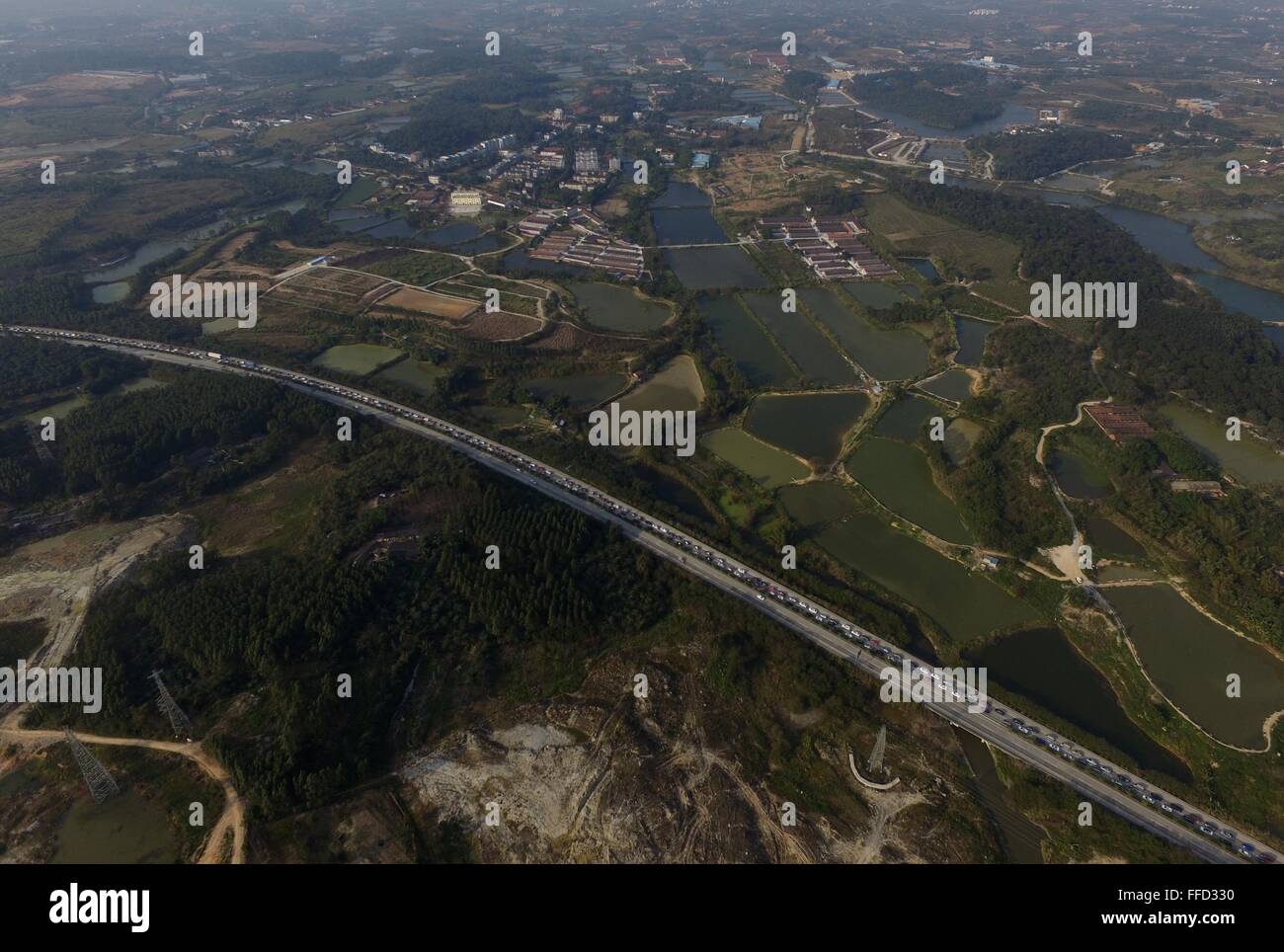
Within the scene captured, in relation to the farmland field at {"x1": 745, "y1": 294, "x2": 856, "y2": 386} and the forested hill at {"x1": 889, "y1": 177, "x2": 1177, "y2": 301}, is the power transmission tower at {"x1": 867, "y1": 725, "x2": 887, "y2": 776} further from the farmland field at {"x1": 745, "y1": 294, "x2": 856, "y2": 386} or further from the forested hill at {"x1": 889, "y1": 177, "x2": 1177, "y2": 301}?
the forested hill at {"x1": 889, "y1": 177, "x2": 1177, "y2": 301}

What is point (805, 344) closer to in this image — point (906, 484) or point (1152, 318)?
point (906, 484)

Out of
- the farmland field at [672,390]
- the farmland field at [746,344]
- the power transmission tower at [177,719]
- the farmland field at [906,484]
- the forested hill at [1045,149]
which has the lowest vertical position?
the power transmission tower at [177,719]

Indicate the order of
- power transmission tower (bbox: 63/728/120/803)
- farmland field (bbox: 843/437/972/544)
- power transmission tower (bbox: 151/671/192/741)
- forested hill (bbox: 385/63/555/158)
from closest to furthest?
power transmission tower (bbox: 63/728/120/803), power transmission tower (bbox: 151/671/192/741), farmland field (bbox: 843/437/972/544), forested hill (bbox: 385/63/555/158)

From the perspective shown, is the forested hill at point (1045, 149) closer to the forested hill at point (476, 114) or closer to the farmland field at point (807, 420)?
the farmland field at point (807, 420)

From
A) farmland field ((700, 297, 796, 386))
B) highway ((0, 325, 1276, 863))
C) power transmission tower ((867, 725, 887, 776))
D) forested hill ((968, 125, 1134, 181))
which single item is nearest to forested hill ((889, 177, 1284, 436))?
forested hill ((968, 125, 1134, 181))

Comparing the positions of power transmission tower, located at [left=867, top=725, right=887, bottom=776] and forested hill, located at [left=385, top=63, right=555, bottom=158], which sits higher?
forested hill, located at [left=385, top=63, right=555, bottom=158]

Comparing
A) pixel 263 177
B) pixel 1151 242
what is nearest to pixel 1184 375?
pixel 1151 242

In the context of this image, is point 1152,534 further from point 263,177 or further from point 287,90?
point 287,90

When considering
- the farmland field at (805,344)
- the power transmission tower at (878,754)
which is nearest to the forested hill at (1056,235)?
the farmland field at (805,344)
